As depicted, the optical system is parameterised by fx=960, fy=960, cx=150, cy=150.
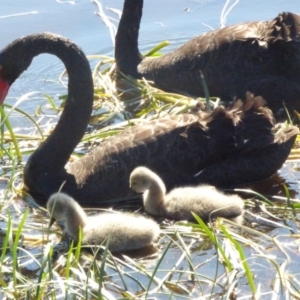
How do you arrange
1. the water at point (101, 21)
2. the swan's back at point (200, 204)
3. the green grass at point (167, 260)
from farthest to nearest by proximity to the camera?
1. the water at point (101, 21)
2. the swan's back at point (200, 204)
3. the green grass at point (167, 260)

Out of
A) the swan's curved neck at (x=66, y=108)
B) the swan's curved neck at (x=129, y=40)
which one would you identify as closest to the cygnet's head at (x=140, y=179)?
the swan's curved neck at (x=66, y=108)

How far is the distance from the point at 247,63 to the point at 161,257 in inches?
154

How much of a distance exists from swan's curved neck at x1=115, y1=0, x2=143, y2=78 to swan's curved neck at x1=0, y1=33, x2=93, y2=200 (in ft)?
7.36

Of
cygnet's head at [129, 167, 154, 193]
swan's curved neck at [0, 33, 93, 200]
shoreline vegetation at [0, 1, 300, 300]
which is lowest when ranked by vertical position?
shoreline vegetation at [0, 1, 300, 300]

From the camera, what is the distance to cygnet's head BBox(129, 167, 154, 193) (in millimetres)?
5797

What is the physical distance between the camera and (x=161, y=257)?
14.5 feet

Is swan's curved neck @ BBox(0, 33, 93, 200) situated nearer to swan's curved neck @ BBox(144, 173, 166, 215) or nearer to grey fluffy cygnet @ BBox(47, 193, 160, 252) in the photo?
swan's curved neck @ BBox(144, 173, 166, 215)

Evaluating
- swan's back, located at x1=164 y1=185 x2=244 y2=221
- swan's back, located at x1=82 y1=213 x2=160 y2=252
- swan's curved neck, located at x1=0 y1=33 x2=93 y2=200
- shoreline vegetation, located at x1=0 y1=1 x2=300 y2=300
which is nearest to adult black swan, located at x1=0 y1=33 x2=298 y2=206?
swan's curved neck, located at x1=0 y1=33 x2=93 y2=200

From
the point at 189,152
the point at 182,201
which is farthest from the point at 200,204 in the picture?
the point at 189,152

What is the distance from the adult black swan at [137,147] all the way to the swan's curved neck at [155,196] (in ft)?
1.29

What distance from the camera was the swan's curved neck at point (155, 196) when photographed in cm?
579

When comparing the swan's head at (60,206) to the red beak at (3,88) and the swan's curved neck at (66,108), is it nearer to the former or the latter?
the swan's curved neck at (66,108)

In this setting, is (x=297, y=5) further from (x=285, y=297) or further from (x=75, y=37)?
(x=285, y=297)

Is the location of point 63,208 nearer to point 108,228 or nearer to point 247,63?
point 108,228
